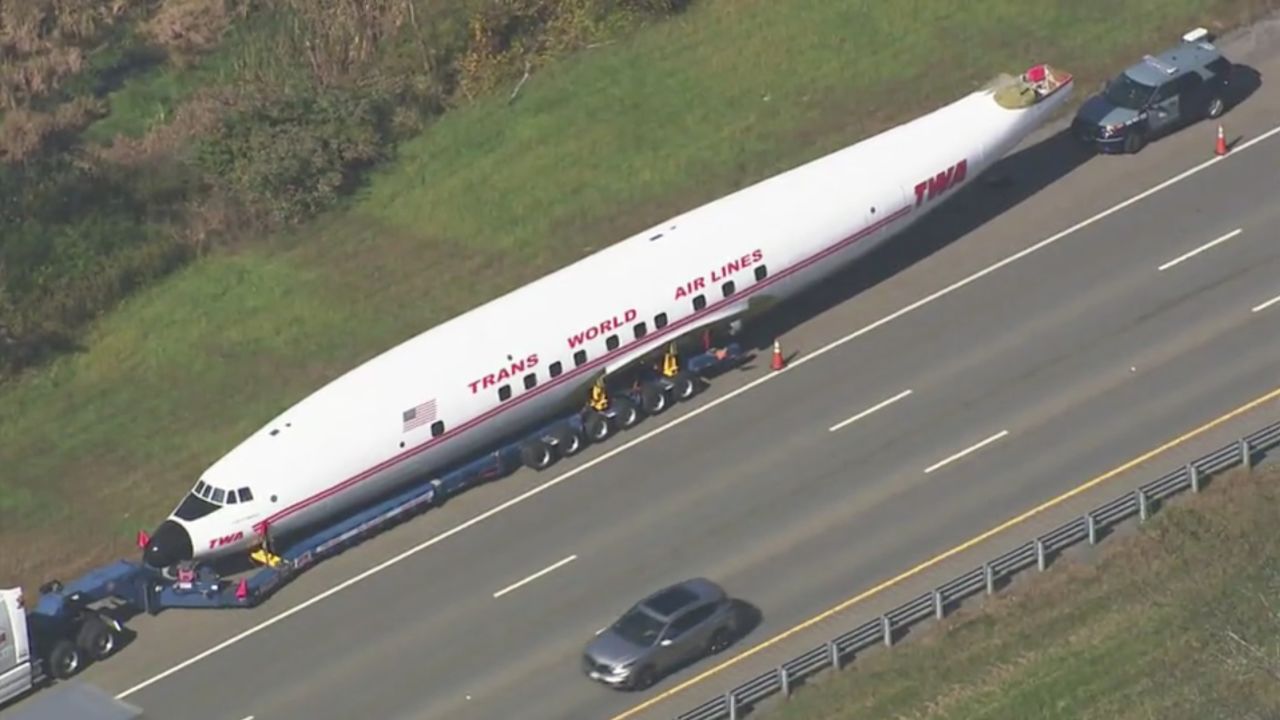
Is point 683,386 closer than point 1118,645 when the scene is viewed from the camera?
No

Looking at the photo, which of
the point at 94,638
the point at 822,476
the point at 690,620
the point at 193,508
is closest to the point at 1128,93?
the point at 822,476

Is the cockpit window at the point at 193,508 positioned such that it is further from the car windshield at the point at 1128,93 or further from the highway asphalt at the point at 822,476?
the car windshield at the point at 1128,93

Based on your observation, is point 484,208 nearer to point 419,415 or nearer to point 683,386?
point 683,386

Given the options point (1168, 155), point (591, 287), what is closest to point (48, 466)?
point (591, 287)

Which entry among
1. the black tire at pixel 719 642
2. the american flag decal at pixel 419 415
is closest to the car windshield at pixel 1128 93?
the american flag decal at pixel 419 415

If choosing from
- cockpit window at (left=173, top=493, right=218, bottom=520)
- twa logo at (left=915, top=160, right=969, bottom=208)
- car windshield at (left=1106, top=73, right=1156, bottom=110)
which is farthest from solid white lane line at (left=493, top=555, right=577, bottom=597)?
car windshield at (left=1106, top=73, right=1156, bottom=110)

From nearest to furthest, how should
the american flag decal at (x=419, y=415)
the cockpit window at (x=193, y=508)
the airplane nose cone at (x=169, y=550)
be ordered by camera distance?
the airplane nose cone at (x=169, y=550) → the cockpit window at (x=193, y=508) → the american flag decal at (x=419, y=415)

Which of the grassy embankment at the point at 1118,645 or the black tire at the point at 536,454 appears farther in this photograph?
the black tire at the point at 536,454
